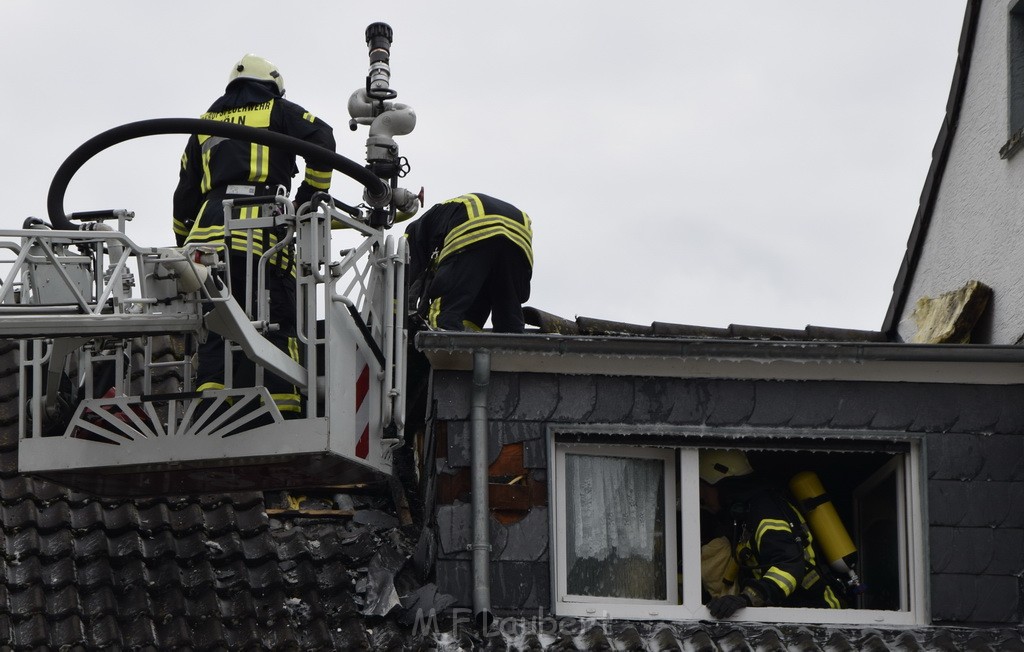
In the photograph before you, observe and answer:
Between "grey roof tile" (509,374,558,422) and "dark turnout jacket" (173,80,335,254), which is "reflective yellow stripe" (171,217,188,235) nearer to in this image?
"dark turnout jacket" (173,80,335,254)

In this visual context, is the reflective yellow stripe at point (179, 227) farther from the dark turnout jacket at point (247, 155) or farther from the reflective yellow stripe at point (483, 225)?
the reflective yellow stripe at point (483, 225)

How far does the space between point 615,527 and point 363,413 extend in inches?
57.6

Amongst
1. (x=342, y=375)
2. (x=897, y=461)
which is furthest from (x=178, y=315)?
(x=897, y=461)

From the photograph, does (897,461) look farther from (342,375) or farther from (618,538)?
(342,375)

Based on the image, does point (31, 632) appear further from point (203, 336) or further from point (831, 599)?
point (831, 599)

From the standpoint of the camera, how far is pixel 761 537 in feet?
33.3

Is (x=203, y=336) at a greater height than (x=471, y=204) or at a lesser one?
lesser

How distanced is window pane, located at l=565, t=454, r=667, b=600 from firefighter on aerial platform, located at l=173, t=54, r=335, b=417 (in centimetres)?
154

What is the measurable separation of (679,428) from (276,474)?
2082 mm

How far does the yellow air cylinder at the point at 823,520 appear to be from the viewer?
10466 mm

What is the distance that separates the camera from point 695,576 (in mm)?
9797

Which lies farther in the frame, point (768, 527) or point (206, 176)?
point (206, 176)

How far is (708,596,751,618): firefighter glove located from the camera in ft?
31.7

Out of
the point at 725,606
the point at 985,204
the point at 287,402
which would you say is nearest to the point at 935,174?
the point at 985,204
